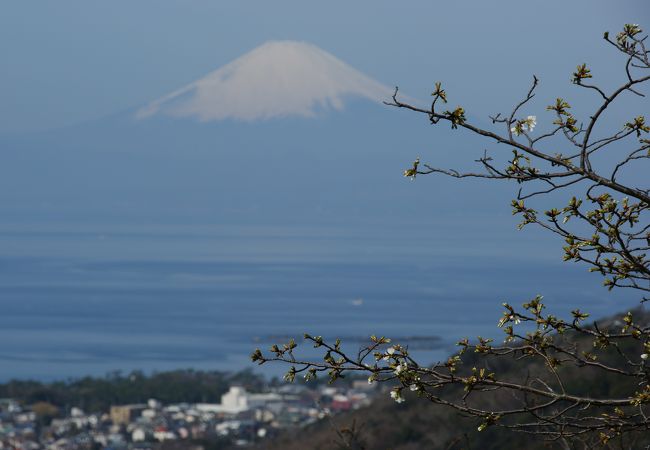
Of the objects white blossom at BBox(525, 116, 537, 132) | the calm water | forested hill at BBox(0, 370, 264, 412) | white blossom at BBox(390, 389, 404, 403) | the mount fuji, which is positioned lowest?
white blossom at BBox(390, 389, 404, 403)

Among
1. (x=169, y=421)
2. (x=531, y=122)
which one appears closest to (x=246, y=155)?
(x=169, y=421)

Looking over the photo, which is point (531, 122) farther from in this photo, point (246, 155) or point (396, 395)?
point (246, 155)

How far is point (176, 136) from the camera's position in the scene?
491 feet

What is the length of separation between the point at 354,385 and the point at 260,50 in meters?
117

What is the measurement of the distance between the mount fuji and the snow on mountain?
12cm

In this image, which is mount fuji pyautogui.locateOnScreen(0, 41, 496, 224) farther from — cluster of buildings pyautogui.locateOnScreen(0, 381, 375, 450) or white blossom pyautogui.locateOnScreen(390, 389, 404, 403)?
white blossom pyautogui.locateOnScreen(390, 389, 404, 403)

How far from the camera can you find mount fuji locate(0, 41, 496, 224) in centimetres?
12838

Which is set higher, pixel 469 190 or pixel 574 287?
pixel 469 190

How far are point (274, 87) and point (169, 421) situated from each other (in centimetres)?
12034

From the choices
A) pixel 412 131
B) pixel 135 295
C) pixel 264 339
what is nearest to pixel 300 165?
pixel 412 131

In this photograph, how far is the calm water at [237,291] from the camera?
4703cm

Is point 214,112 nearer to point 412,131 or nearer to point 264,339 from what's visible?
point 412,131

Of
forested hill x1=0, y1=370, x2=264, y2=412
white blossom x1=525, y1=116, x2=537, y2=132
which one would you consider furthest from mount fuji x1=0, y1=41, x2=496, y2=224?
white blossom x1=525, y1=116, x2=537, y2=132

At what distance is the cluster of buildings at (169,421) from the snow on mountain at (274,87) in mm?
111182
